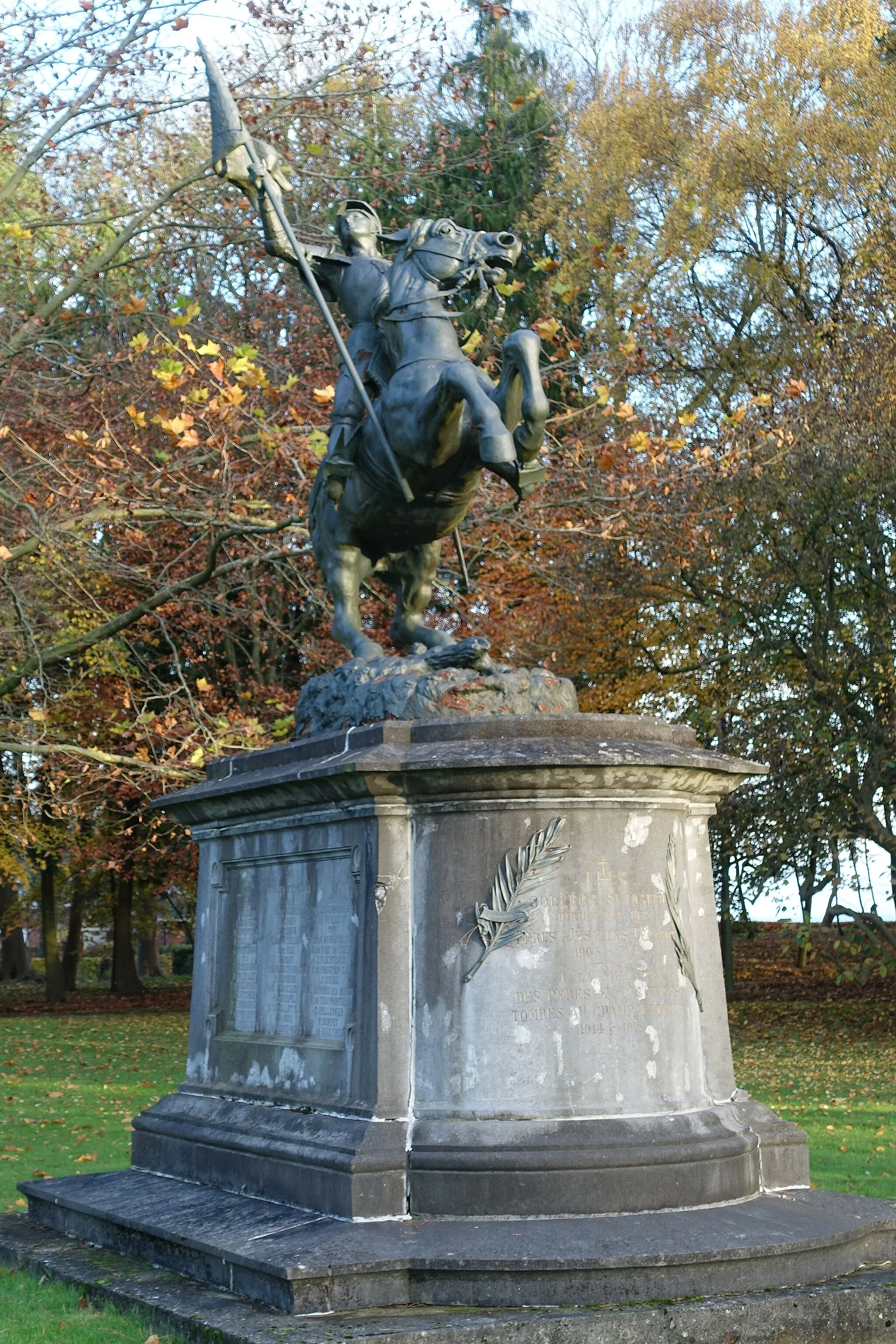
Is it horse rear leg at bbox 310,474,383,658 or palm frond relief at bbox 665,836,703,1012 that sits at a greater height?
horse rear leg at bbox 310,474,383,658

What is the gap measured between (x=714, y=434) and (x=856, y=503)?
345cm

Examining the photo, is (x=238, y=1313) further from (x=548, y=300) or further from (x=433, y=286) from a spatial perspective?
(x=548, y=300)

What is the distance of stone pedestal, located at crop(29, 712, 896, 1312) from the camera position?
19.3ft

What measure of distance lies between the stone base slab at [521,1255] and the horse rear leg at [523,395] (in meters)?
3.34

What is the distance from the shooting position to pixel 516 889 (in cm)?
655

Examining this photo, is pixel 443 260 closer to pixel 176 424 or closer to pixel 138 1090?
pixel 176 424

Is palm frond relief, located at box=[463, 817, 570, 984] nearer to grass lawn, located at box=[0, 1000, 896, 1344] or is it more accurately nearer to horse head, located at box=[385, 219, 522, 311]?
grass lawn, located at box=[0, 1000, 896, 1344]

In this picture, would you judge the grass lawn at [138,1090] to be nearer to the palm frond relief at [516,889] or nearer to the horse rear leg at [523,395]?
the palm frond relief at [516,889]

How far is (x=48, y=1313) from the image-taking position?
6332 millimetres

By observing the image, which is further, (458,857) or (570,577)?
(570,577)

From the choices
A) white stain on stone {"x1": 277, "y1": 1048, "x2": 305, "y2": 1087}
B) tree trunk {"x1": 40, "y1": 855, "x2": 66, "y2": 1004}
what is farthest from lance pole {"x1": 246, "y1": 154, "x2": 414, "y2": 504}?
tree trunk {"x1": 40, "y1": 855, "x2": 66, "y2": 1004}

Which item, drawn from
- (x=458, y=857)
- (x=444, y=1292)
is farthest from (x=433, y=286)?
(x=444, y=1292)

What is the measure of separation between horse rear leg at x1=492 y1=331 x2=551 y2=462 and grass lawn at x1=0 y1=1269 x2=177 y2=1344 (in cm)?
400

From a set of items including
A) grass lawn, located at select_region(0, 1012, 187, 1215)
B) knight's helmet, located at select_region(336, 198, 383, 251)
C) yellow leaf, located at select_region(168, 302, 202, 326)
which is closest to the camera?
knight's helmet, located at select_region(336, 198, 383, 251)
